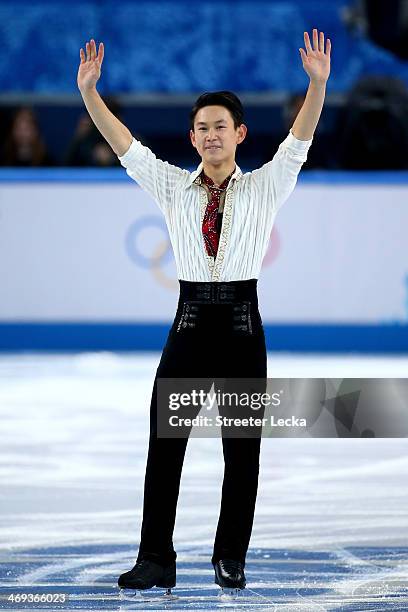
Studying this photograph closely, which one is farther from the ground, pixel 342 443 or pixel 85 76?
pixel 85 76

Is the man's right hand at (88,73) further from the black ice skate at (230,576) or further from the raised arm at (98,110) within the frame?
the black ice skate at (230,576)

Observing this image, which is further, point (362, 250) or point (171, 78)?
point (171, 78)

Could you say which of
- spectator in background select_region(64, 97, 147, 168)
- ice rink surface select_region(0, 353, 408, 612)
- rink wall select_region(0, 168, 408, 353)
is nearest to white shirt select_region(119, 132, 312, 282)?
ice rink surface select_region(0, 353, 408, 612)

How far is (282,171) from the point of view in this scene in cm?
344

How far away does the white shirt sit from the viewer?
3373 millimetres

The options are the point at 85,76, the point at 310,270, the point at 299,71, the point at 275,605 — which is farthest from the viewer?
the point at 299,71

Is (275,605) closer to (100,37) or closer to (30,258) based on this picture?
(30,258)

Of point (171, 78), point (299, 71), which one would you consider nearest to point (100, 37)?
point (171, 78)

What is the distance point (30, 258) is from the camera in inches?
349

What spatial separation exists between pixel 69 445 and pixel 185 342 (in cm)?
234

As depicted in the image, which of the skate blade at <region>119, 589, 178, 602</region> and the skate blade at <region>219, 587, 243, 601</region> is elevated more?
the skate blade at <region>219, 587, 243, 601</region>

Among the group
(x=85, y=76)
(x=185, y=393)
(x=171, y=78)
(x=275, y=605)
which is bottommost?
(x=275, y=605)

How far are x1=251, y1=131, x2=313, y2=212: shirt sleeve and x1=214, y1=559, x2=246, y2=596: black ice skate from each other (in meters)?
0.97

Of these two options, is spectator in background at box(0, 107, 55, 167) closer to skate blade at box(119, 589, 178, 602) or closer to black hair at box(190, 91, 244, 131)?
black hair at box(190, 91, 244, 131)
